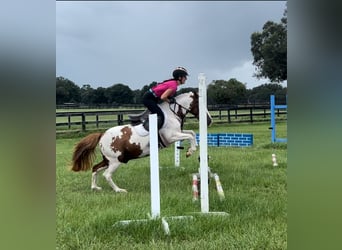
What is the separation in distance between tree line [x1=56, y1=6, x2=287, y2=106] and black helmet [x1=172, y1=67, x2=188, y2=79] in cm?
43

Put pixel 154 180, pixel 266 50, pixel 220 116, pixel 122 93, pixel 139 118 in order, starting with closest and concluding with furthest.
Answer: pixel 154 180
pixel 139 118
pixel 122 93
pixel 220 116
pixel 266 50

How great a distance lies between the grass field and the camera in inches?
65.2

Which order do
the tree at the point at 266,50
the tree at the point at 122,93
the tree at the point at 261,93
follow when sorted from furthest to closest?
the tree at the point at 266,50, the tree at the point at 261,93, the tree at the point at 122,93

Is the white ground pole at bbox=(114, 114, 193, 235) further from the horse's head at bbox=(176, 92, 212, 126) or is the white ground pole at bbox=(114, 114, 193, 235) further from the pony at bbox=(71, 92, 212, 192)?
the horse's head at bbox=(176, 92, 212, 126)

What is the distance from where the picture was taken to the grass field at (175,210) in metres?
1.66

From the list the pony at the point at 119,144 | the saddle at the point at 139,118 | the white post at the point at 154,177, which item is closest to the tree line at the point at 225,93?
the saddle at the point at 139,118

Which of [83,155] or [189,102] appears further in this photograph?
[189,102]

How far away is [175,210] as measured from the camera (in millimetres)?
2268

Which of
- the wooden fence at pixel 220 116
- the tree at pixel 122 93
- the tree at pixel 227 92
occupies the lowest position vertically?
the wooden fence at pixel 220 116

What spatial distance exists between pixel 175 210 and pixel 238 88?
555 cm

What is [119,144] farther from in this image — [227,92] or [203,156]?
[227,92]

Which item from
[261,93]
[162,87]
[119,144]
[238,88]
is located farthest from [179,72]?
[261,93]

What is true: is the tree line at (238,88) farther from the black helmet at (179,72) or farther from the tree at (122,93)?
the black helmet at (179,72)
